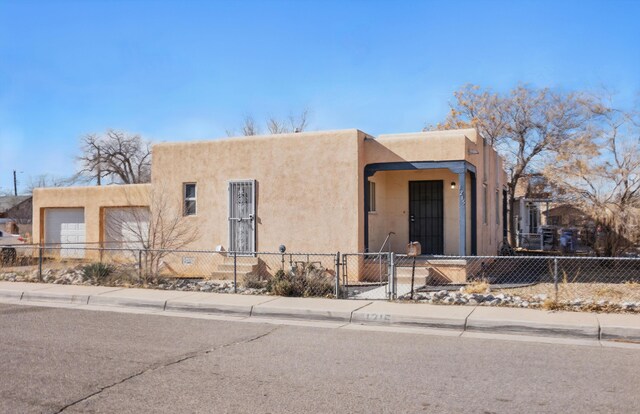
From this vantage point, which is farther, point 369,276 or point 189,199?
point 189,199

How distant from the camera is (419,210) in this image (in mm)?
17562

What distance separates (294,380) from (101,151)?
44.0 metres

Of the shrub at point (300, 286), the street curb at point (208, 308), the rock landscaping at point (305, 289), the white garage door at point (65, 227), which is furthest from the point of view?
the white garage door at point (65, 227)

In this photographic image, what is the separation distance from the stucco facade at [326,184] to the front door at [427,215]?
11 centimetres

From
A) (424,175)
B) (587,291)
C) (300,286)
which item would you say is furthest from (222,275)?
(587,291)

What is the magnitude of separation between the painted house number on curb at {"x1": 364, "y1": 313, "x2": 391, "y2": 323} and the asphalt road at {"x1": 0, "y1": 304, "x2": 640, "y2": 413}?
0.89 metres

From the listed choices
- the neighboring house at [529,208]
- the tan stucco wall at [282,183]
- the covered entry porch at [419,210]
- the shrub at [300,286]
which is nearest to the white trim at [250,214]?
the tan stucco wall at [282,183]

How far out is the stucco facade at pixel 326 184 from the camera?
1547 cm

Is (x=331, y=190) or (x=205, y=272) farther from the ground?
(x=331, y=190)

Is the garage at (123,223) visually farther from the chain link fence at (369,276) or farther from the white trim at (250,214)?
the white trim at (250,214)

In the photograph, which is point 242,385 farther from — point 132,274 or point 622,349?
point 132,274

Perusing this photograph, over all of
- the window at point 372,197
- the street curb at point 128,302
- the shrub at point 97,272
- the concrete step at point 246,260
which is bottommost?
the street curb at point 128,302

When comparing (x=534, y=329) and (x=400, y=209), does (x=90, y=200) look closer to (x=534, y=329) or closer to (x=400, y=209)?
(x=400, y=209)

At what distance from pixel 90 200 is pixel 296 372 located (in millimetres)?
18094
